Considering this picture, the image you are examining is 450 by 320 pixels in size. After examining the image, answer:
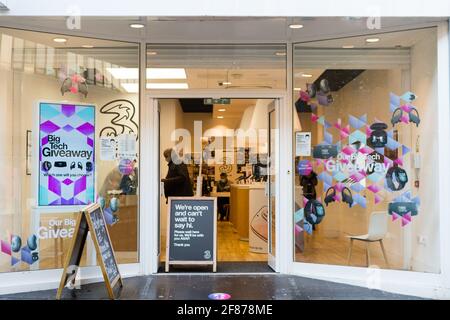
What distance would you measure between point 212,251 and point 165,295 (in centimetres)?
99

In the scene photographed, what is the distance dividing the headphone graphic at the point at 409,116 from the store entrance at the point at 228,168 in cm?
133

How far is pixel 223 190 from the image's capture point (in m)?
9.09

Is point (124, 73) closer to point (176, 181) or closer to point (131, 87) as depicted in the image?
point (131, 87)

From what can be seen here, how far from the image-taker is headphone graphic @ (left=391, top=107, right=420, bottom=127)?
4793 millimetres

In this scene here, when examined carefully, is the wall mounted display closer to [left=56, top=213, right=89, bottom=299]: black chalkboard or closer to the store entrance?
[left=56, top=213, right=89, bottom=299]: black chalkboard

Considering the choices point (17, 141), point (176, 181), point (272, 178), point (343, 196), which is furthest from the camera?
point (176, 181)

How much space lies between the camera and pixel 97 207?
15.4 feet

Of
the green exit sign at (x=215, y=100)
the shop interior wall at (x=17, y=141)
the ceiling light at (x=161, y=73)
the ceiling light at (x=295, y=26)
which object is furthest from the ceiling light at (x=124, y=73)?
the ceiling light at (x=295, y=26)

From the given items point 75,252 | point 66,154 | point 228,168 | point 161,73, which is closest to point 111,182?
point 66,154

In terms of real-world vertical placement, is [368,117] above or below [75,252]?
above

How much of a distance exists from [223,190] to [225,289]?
440 cm

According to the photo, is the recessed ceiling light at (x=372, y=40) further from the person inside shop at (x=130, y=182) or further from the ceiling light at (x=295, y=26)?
the person inside shop at (x=130, y=182)

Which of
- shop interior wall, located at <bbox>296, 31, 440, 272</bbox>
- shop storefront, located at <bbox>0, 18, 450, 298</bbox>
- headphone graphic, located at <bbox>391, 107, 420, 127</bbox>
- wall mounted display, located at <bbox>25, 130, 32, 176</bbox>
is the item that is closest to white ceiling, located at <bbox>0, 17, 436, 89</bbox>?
shop storefront, located at <bbox>0, 18, 450, 298</bbox>

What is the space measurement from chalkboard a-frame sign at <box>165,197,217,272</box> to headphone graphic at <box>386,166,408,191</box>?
2.00 meters
